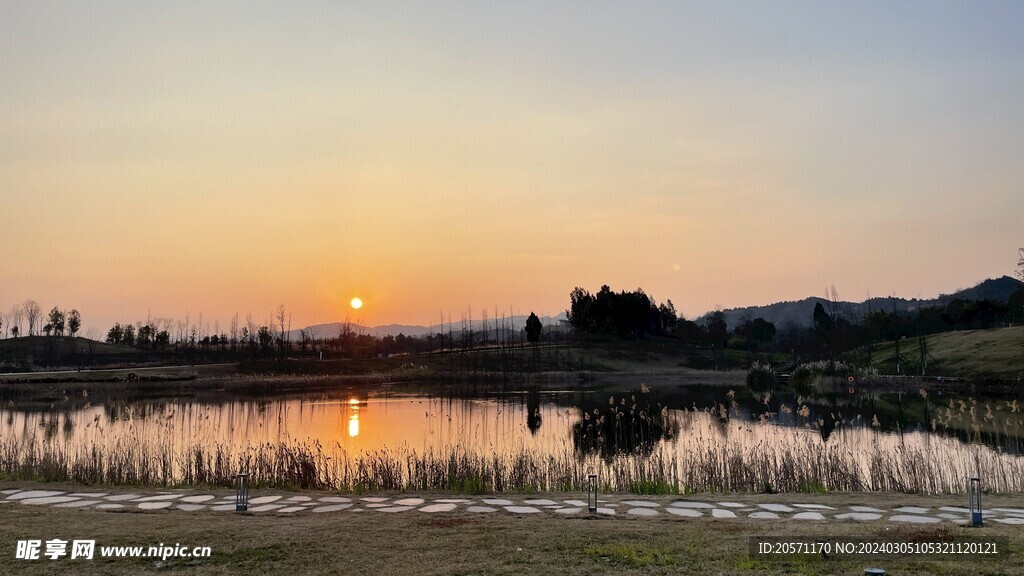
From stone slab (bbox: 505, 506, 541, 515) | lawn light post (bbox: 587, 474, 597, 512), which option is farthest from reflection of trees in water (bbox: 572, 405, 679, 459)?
stone slab (bbox: 505, 506, 541, 515)

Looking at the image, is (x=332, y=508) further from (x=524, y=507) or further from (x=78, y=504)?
(x=78, y=504)

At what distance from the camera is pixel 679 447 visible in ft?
54.4

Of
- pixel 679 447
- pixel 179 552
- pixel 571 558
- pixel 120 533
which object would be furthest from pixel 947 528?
pixel 679 447

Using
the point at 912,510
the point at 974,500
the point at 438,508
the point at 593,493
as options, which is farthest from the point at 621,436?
the point at 974,500

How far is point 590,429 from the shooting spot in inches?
895

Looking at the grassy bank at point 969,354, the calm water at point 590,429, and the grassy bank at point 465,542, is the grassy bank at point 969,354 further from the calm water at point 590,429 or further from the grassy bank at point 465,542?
the grassy bank at point 465,542

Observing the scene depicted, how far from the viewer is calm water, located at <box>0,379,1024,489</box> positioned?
13484mm

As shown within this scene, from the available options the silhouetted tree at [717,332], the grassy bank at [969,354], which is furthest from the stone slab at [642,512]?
the silhouetted tree at [717,332]

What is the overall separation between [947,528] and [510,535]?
13.9 feet

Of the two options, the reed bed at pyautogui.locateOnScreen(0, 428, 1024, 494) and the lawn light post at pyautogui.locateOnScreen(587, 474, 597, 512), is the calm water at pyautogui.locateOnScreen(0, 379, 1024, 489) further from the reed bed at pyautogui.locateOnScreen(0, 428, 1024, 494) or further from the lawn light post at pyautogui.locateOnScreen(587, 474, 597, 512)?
the lawn light post at pyautogui.locateOnScreen(587, 474, 597, 512)

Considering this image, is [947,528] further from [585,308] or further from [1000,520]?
[585,308]

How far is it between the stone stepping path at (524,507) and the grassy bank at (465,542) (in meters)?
0.44

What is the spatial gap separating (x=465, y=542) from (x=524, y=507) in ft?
7.41

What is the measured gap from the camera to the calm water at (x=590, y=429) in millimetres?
13484
